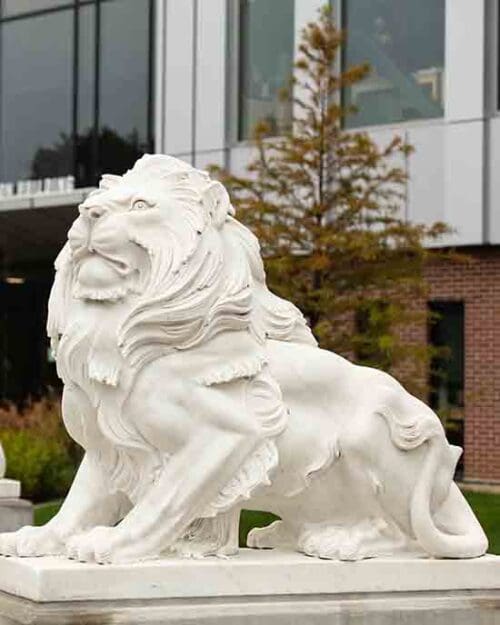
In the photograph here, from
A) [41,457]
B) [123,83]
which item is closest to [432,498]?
[41,457]

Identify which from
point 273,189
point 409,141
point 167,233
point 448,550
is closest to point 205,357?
point 167,233

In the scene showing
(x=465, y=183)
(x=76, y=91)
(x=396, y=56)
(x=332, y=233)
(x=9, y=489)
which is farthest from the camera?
(x=76, y=91)

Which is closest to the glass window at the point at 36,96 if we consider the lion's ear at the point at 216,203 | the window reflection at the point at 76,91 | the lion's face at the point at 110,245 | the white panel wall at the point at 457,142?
the window reflection at the point at 76,91

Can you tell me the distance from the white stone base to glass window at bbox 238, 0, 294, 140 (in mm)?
9499

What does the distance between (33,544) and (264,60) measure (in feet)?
49.7

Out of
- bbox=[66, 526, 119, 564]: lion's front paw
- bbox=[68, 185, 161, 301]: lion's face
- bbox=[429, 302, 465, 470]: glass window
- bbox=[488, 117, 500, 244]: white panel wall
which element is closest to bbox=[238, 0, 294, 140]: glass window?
bbox=[488, 117, 500, 244]: white panel wall

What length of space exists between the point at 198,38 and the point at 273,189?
274 inches

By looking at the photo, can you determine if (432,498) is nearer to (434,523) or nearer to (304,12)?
(434,523)

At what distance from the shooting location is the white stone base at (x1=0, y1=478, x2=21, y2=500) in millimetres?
9883

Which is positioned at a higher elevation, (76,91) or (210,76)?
(76,91)

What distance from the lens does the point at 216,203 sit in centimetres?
485

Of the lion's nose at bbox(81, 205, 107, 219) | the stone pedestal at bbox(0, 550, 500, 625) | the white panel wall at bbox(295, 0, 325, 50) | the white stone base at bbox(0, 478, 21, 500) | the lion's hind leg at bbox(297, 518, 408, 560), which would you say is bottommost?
the white stone base at bbox(0, 478, 21, 500)

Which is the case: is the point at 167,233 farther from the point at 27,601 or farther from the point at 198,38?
the point at 198,38

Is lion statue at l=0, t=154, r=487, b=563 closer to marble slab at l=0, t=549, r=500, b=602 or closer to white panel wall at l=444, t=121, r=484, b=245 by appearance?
marble slab at l=0, t=549, r=500, b=602
